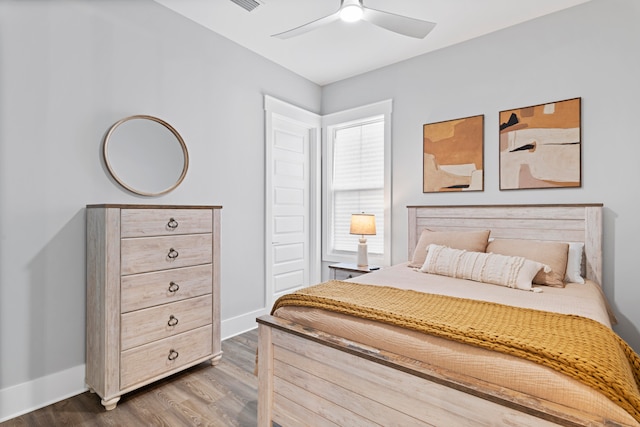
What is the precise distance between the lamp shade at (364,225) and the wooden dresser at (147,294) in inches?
58.0

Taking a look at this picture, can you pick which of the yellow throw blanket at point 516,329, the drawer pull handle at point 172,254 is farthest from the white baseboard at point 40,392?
the yellow throw blanket at point 516,329

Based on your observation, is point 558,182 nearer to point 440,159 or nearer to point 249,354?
point 440,159

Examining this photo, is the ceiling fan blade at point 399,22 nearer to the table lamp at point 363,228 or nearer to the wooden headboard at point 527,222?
the wooden headboard at point 527,222

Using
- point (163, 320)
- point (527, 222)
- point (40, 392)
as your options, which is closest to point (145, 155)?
point (163, 320)

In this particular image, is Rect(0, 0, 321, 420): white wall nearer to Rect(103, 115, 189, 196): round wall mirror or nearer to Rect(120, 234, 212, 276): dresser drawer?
Rect(103, 115, 189, 196): round wall mirror

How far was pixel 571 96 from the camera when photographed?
2.56 meters

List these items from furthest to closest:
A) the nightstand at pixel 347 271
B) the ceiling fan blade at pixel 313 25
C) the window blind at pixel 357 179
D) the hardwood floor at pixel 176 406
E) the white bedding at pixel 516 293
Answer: the window blind at pixel 357 179 < the nightstand at pixel 347 271 < the ceiling fan blade at pixel 313 25 < the hardwood floor at pixel 176 406 < the white bedding at pixel 516 293

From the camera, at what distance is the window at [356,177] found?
360 centimetres

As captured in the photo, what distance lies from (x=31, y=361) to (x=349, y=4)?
287 centimetres

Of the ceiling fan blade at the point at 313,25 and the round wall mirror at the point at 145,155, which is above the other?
the ceiling fan blade at the point at 313,25

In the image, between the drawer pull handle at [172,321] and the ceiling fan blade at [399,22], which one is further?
the drawer pull handle at [172,321]

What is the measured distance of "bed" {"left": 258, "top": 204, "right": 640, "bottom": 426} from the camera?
0.98 m

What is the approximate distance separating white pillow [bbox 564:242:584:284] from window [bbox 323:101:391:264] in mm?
1586

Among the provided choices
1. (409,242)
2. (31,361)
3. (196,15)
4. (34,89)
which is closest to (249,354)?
(31,361)
